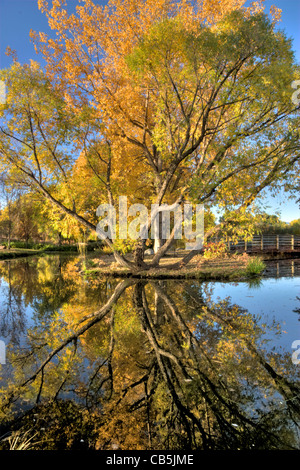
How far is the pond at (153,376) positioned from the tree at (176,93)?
542cm

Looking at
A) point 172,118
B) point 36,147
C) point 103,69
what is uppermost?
point 103,69

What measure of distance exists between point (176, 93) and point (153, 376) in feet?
34.0

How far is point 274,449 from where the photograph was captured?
2510mm

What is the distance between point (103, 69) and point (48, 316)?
10.4m

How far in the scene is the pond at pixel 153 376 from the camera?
2.74 meters

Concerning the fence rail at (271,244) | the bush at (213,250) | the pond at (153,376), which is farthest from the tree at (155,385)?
the fence rail at (271,244)

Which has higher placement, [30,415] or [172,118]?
[172,118]

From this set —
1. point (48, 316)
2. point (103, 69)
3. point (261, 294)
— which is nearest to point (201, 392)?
point (48, 316)

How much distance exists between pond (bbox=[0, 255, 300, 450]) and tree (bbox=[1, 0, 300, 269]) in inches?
213

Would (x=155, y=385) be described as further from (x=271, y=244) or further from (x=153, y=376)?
(x=271, y=244)

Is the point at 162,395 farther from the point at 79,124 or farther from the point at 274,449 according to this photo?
the point at 79,124

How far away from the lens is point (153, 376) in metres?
3.83

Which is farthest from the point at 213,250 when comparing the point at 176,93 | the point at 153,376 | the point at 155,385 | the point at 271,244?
the point at 271,244
